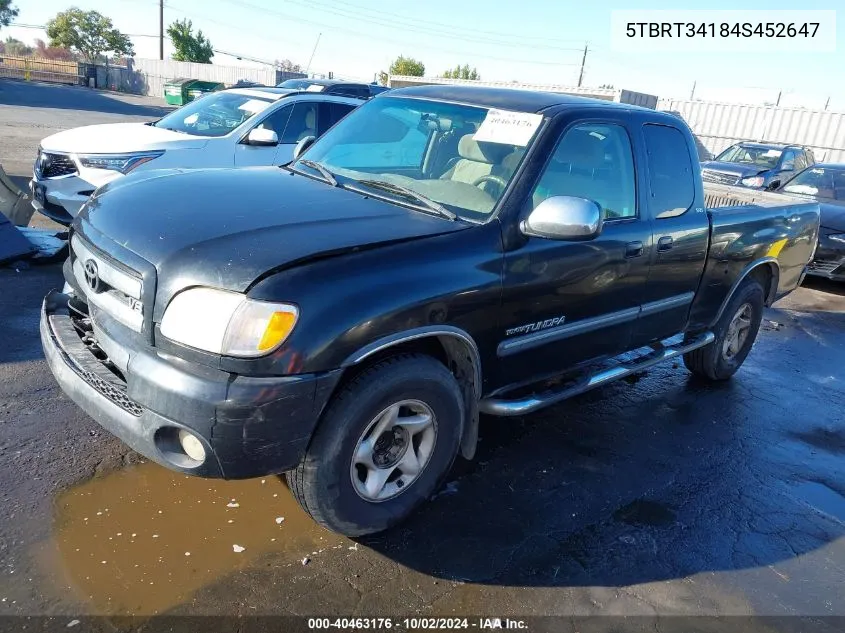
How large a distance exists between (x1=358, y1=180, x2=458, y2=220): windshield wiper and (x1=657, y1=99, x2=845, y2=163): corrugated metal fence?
22.1m

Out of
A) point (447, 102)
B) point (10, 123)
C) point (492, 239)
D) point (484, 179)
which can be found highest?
point (447, 102)

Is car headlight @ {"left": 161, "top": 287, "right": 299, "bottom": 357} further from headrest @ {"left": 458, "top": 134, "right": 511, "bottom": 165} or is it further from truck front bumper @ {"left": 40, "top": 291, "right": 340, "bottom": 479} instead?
headrest @ {"left": 458, "top": 134, "right": 511, "bottom": 165}

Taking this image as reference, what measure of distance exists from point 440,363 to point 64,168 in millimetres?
5755

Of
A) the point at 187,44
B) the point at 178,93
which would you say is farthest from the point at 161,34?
the point at 178,93

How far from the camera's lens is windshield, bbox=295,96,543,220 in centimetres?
330

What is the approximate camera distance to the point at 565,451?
3951 mm

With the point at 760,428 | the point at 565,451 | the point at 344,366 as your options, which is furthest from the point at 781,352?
the point at 344,366

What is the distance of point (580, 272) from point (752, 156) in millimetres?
13407

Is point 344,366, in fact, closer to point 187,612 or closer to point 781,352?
point 187,612

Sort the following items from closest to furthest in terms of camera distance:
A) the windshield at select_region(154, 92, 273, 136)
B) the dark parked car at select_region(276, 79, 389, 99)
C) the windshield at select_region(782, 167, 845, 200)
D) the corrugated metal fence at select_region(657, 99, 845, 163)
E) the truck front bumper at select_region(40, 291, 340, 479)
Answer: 1. the truck front bumper at select_region(40, 291, 340, 479)
2. the windshield at select_region(154, 92, 273, 136)
3. the windshield at select_region(782, 167, 845, 200)
4. the dark parked car at select_region(276, 79, 389, 99)
5. the corrugated metal fence at select_region(657, 99, 845, 163)

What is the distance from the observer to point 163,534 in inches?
112

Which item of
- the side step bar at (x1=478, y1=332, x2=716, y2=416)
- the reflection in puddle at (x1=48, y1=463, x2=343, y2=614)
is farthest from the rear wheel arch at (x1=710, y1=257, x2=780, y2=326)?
the reflection in puddle at (x1=48, y1=463, x2=343, y2=614)

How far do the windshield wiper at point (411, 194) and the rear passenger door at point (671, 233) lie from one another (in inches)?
56.7

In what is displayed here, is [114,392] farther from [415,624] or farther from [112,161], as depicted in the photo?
[112,161]
